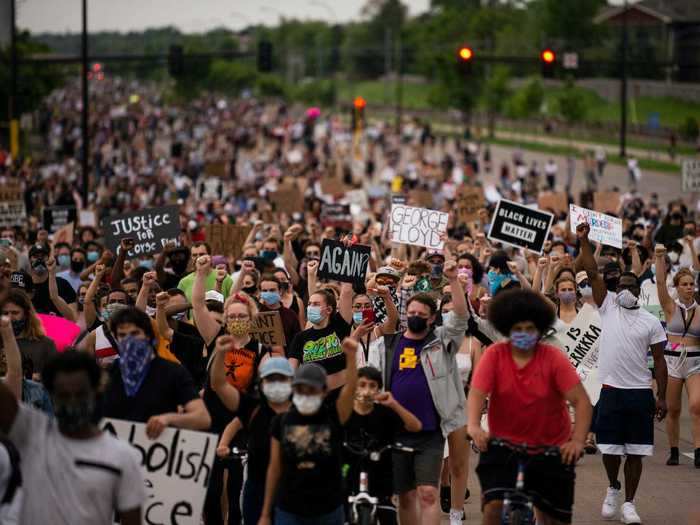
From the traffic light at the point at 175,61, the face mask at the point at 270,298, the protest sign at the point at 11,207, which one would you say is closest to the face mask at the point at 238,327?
the face mask at the point at 270,298

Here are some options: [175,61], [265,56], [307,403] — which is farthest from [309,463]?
[265,56]

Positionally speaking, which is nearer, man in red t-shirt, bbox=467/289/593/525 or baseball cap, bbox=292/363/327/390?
baseball cap, bbox=292/363/327/390

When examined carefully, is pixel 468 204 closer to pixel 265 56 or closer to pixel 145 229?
pixel 145 229

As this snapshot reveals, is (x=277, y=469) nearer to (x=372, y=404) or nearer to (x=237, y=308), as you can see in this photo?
(x=372, y=404)

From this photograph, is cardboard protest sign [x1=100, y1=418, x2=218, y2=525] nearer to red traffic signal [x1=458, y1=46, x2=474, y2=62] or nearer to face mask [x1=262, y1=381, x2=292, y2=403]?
face mask [x1=262, y1=381, x2=292, y2=403]

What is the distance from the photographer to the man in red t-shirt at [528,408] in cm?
873

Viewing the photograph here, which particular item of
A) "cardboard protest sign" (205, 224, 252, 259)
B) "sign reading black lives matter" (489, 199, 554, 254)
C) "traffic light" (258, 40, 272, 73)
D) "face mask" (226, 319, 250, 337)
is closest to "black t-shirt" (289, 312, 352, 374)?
"face mask" (226, 319, 250, 337)

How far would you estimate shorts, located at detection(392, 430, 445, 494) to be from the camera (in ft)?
32.6

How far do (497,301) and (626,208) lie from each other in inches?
877

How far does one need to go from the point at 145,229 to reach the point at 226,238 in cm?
261

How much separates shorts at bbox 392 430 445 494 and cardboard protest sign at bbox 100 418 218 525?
1.73m

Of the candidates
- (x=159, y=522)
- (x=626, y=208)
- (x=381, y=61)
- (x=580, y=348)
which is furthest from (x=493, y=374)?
(x=381, y=61)

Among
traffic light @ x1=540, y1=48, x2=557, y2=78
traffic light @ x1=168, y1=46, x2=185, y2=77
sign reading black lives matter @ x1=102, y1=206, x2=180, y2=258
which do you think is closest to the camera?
sign reading black lives matter @ x1=102, y1=206, x2=180, y2=258

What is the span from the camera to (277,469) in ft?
27.9
